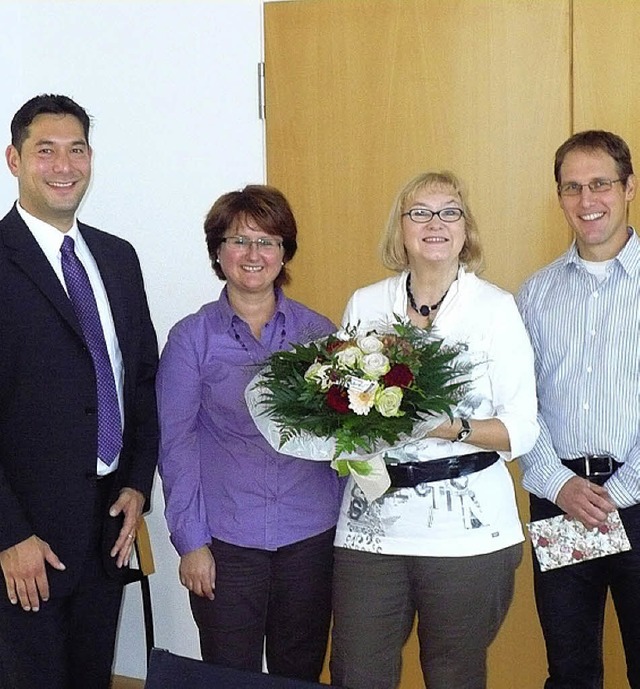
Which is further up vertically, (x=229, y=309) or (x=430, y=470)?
(x=229, y=309)

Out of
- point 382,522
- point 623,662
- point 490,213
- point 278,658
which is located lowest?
point 623,662

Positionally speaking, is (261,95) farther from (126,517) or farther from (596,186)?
(126,517)

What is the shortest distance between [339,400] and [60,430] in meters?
0.70

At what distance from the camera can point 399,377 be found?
2125 millimetres

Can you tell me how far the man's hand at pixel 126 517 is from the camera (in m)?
2.52

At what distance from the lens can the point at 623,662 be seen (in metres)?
3.25

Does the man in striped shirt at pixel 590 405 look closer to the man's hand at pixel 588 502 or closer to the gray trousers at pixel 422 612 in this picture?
the man's hand at pixel 588 502

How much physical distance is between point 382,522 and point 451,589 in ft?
0.70

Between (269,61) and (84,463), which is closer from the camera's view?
(84,463)

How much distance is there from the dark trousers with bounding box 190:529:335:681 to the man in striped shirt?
588mm

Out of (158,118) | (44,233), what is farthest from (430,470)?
(158,118)

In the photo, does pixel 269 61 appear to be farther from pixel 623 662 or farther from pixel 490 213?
pixel 623 662

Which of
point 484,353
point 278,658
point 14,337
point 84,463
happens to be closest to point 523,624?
point 278,658

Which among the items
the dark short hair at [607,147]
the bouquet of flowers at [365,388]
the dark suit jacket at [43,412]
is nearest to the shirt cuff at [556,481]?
the bouquet of flowers at [365,388]
